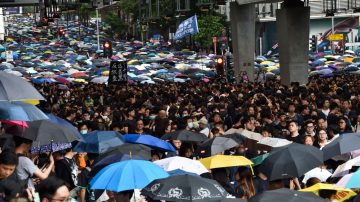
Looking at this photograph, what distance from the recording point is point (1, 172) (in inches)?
361

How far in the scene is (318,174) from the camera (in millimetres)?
12656

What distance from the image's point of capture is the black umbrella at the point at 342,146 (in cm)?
1320

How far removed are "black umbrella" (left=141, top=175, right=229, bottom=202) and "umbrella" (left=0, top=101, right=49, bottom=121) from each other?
3.39 meters

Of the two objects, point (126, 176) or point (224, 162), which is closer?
point (126, 176)

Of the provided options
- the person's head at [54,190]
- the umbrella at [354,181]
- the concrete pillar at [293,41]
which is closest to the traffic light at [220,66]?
the concrete pillar at [293,41]

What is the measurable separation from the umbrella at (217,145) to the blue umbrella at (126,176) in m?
3.44

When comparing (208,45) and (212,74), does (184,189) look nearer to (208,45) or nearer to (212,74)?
(212,74)

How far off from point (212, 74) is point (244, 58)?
2287 mm

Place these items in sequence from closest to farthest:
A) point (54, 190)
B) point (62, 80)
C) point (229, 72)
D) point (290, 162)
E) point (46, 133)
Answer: point (54, 190) < point (290, 162) < point (46, 133) < point (62, 80) < point (229, 72)

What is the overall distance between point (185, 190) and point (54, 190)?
187 cm

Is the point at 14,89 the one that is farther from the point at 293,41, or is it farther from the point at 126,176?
the point at 293,41

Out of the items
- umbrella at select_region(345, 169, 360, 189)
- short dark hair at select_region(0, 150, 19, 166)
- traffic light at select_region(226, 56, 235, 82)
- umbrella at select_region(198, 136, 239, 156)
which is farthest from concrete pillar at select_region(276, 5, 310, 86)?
short dark hair at select_region(0, 150, 19, 166)

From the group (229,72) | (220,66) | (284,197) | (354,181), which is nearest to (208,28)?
(229,72)

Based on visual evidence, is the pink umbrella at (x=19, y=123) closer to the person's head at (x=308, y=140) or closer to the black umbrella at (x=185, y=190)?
the black umbrella at (x=185, y=190)
